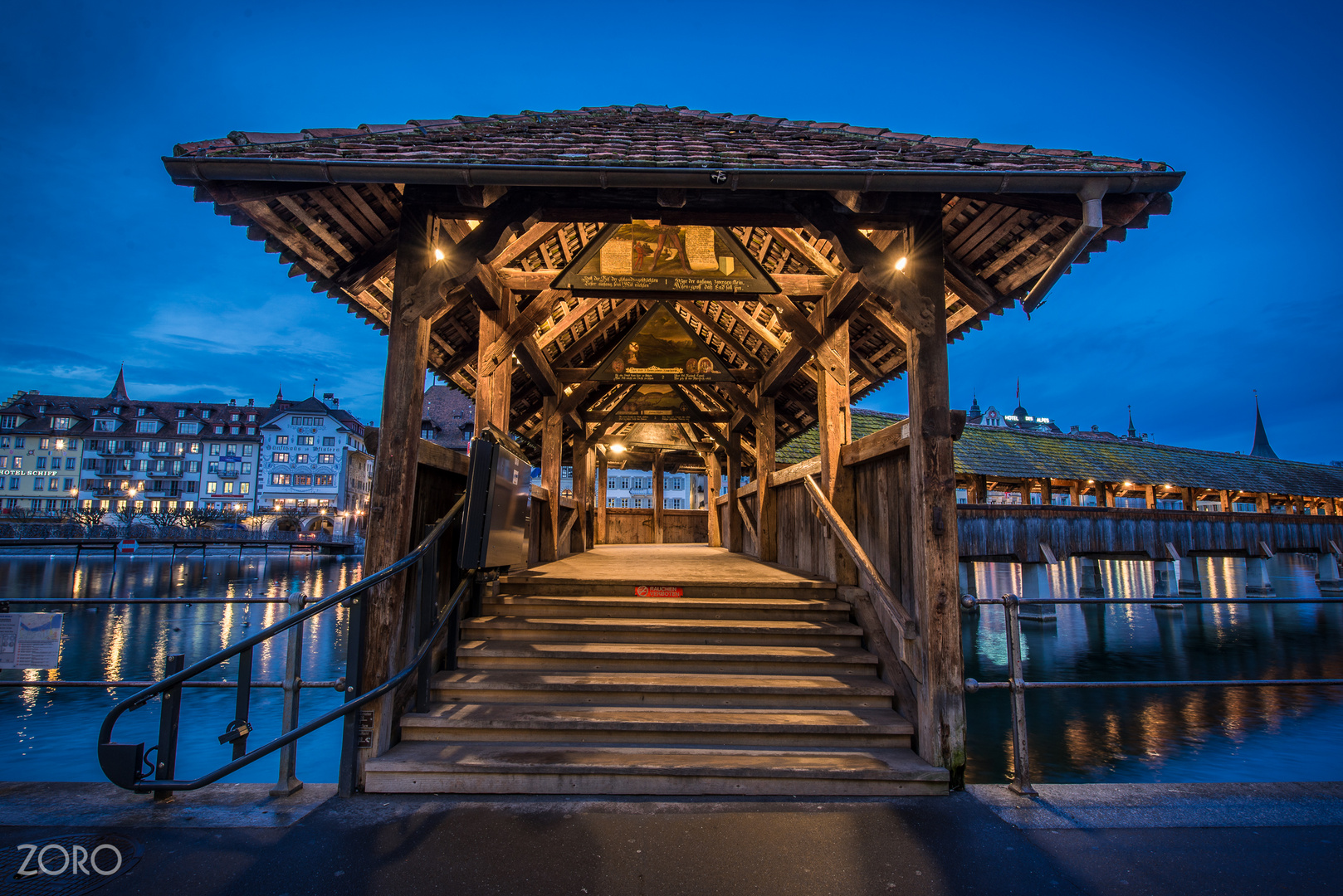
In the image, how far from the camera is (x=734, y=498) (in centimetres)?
1333

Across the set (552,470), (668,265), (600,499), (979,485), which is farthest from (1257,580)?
(668,265)

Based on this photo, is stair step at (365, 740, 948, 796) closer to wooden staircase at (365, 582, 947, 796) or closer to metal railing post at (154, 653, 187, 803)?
wooden staircase at (365, 582, 947, 796)

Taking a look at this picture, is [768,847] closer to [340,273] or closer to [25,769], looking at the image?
[340,273]

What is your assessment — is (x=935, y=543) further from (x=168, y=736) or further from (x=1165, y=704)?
(x=1165, y=704)

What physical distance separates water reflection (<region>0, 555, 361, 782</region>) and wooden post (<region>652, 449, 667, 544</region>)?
9166 mm

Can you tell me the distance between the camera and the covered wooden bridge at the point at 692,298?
384 centimetres

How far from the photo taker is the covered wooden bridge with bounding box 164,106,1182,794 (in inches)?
151

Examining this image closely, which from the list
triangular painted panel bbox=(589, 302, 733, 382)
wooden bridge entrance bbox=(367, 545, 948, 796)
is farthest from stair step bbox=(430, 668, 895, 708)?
triangular painted panel bbox=(589, 302, 733, 382)

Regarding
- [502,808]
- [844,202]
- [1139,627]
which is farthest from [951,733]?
[1139,627]

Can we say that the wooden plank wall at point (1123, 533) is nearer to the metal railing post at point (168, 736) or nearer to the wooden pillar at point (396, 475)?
the wooden pillar at point (396, 475)

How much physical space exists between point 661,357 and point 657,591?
4.95 m

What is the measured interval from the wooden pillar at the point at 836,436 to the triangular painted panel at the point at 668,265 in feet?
5.93

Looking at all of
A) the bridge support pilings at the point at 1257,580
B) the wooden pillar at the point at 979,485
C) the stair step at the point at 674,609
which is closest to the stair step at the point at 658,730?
the stair step at the point at 674,609

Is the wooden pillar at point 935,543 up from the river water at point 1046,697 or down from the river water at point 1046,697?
up
